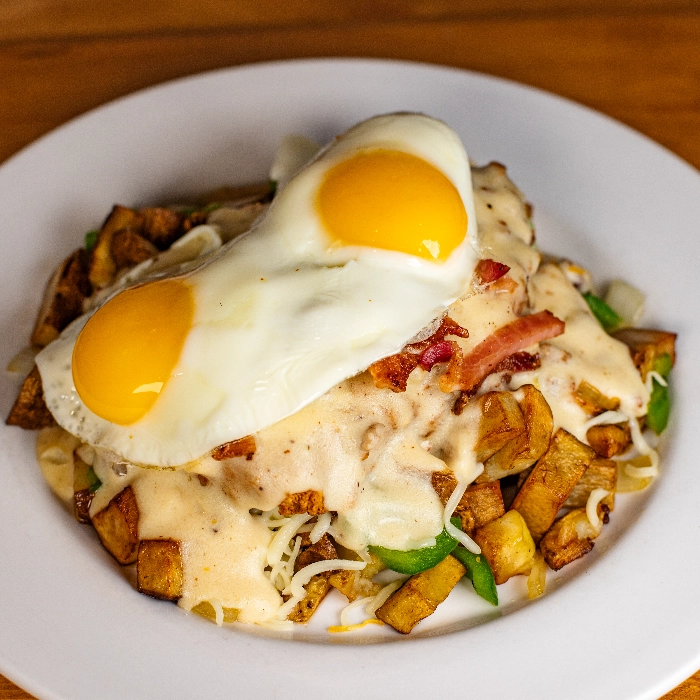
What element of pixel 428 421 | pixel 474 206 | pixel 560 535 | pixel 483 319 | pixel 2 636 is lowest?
pixel 560 535

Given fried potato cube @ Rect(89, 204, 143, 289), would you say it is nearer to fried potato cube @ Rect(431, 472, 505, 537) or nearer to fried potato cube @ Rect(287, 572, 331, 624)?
fried potato cube @ Rect(287, 572, 331, 624)

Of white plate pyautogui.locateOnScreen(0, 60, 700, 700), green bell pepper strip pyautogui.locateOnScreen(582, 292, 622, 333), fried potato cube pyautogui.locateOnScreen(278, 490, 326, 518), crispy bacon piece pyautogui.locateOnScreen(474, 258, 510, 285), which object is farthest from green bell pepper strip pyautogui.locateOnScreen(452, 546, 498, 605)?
green bell pepper strip pyautogui.locateOnScreen(582, 292, 622, 333)

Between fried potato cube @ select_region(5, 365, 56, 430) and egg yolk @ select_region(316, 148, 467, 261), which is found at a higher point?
egg yolk @ select_region(316, 148, 467, 261)

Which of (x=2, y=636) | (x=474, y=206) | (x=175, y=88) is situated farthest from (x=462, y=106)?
(x=2, y=636)

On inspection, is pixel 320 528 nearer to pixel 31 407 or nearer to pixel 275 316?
pixel 275 316

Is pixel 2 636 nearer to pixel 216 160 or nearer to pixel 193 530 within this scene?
pixel 193 530
